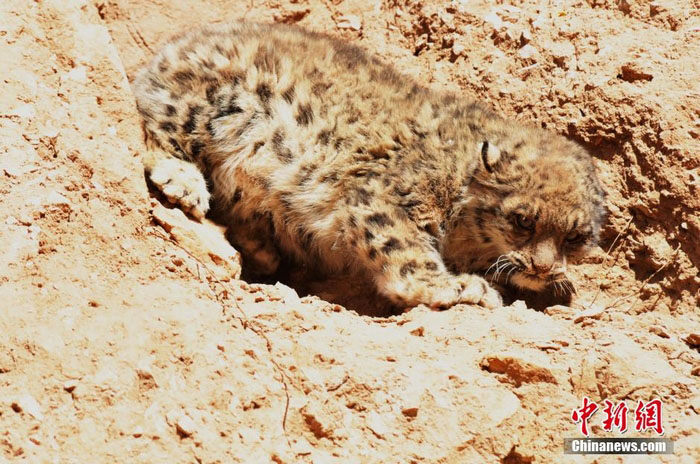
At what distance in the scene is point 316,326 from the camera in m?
4.80

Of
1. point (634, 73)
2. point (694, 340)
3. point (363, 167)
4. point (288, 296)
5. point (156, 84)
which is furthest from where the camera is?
point (634, 73)

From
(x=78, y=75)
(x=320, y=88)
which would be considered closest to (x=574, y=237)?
(x=320, y=88)

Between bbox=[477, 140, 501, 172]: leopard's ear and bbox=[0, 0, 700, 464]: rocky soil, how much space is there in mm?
987

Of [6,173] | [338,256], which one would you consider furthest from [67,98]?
[338,256]

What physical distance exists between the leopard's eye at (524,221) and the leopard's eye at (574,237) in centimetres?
28

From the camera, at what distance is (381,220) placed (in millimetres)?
5812

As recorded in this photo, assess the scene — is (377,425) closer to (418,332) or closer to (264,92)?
(418,332)

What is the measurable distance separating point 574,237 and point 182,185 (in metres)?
2.64

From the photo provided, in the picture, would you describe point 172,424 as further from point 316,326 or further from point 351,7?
point 351,7

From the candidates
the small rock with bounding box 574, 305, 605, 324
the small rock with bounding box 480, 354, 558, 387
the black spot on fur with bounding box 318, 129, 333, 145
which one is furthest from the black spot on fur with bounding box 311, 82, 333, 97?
the small rock with bounding box 480, 354, 558, 387

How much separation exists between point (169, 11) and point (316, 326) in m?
4.16

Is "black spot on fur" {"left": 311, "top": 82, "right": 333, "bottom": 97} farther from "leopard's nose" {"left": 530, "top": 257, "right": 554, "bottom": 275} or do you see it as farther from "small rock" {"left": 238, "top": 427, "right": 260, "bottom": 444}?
"small rock" {"left": 238, "top": 427, "right": 260, "bottom": 444}

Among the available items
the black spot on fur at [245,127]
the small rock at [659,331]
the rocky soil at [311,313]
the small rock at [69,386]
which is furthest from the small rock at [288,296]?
the small rock at [659,331]

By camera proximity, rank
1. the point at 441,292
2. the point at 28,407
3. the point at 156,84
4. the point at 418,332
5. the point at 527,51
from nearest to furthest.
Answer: the point at 28,407 < the point at 418,332 < the point at 441,292 < the point at 156,84 < the point at 527,51
